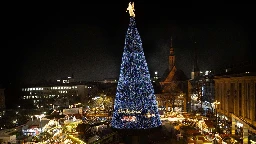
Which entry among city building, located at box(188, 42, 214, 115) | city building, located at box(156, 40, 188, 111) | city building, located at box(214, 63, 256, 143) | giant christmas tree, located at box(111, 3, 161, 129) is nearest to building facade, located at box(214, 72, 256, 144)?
city building, located at box(214, 63, 256, 143)

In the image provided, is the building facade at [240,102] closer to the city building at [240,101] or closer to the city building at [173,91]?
the city building at [240,101]

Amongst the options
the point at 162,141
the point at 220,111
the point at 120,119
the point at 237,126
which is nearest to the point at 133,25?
the point at 120,119

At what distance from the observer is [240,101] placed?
1287 inches

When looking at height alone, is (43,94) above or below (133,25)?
below

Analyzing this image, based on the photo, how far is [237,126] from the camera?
30.4m

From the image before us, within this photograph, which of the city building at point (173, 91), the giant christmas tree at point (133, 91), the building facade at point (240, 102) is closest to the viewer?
the building facade at point (240, 102)

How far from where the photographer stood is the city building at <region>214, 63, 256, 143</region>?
26.4 meters

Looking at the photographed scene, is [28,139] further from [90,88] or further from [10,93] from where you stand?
[90,88]

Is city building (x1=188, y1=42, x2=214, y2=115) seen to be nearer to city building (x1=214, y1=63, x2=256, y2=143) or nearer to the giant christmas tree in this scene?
city building (x1=214, y1=63, x2=256, y2=143)

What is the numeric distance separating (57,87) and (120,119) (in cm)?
7343

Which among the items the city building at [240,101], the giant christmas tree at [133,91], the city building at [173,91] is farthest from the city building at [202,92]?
the giant christmas tree at [133,91]

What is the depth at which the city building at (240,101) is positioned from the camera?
26.4m

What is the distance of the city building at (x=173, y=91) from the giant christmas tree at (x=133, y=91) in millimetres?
25609

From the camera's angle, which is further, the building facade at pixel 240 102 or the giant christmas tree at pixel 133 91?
the giant christmas tree at pixel 133 91
